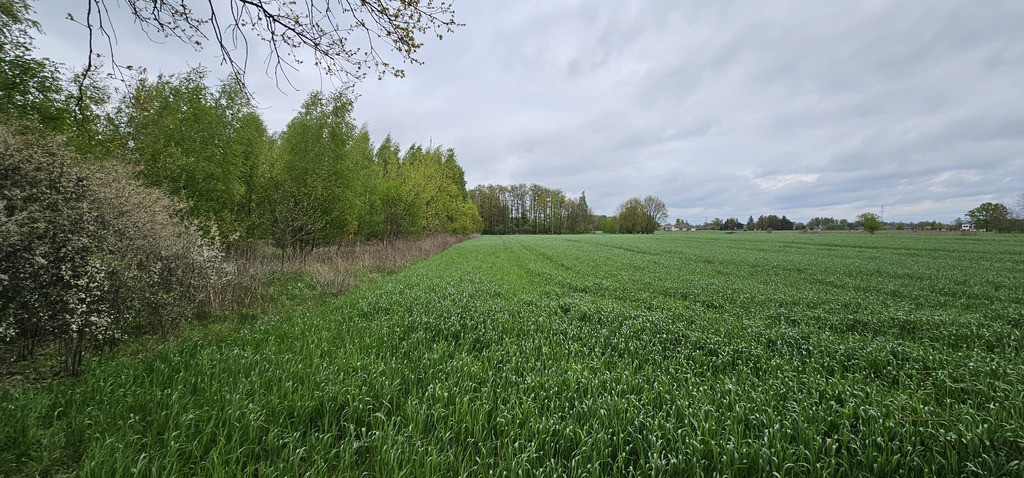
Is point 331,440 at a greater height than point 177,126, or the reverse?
point 177,126

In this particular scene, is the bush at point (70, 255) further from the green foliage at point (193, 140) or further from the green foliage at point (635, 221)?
the green foliage at point (635, 221)

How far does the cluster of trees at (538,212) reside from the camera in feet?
328

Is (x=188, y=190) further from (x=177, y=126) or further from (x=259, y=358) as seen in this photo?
(x=259, y=358)

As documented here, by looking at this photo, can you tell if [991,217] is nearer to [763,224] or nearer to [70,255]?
[763,224]

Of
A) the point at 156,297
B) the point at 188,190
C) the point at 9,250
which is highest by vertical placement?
the point at 188,190

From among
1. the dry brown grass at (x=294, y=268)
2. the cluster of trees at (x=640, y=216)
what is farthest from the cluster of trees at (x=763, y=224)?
the dry brown grass at (x=294, y=268)

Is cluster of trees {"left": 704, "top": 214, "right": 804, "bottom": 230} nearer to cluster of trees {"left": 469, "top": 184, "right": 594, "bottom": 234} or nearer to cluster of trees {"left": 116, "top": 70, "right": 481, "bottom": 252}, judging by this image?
cluster of trees {"left": 469, "top": 184, "right": 594, "bottom": 234}

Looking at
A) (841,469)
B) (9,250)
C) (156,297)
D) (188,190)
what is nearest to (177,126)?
(188,190)

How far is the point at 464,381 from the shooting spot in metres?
4.32

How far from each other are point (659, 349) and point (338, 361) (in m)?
4.95

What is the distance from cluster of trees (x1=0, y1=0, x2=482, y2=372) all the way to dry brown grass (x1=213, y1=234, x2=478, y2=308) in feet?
1.99

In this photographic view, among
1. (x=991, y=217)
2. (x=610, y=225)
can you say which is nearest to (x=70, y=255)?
(x=610, y=225)

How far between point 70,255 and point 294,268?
9.27m

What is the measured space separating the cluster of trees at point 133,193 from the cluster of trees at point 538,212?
270 ft
